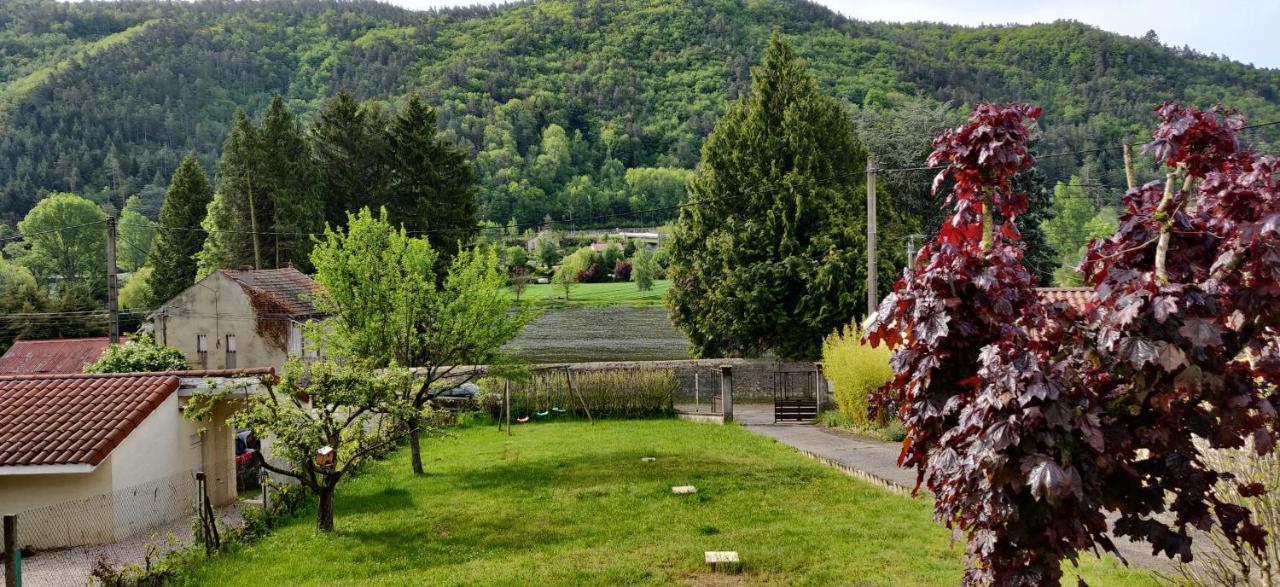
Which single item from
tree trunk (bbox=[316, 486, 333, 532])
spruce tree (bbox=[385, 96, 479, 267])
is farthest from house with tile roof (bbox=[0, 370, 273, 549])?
spruce tree (bbox=[385, 96, 479, 267])

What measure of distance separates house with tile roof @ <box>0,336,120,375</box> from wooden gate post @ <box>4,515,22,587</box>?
36.6 m

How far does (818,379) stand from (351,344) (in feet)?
52.7

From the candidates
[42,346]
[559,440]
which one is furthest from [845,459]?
[42,346]

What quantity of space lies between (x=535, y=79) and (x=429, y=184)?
71.1 m

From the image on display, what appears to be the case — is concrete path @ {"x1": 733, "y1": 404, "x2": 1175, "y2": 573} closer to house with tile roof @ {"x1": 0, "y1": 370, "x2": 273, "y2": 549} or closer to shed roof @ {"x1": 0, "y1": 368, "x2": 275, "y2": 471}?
house with tile roof @ {"x1": 0, "y1": 370, "x2": 273, "y2": 549}

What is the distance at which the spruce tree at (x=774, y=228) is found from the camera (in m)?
36.2

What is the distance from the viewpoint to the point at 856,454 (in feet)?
67.9

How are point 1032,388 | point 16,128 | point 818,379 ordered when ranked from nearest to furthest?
point 1032,388 → point 818,379 → point 16,128

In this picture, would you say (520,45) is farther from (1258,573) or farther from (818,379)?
(1258,573)

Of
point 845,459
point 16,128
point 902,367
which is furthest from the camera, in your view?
point 16,128

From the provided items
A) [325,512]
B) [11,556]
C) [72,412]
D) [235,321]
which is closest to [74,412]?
[72,412]

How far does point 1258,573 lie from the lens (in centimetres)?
780

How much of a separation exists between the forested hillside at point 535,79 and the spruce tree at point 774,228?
457 inches

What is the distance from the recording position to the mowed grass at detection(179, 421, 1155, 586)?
1116cm
